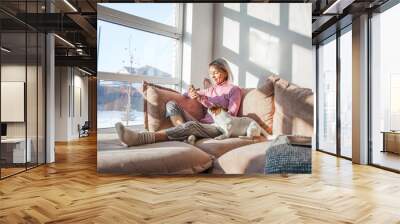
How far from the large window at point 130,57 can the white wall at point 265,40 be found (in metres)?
0.76

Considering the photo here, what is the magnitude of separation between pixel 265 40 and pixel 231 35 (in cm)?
52

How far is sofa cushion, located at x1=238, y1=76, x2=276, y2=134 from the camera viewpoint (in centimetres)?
525

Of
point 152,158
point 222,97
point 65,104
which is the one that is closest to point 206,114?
point 222,97

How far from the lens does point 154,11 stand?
534cm

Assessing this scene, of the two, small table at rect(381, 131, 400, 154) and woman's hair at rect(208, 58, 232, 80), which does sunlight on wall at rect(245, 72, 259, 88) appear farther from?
small table at rect(381, 131, 400, 154)

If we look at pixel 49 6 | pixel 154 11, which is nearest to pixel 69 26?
pixel 49 6

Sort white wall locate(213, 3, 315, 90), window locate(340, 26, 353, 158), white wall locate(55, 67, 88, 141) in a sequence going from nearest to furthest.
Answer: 1. white wall locate(213, 3, 315, 90)
2. window locate(340, 26, 353, 158)
3. white wall locate(55, 67, 88, 141)

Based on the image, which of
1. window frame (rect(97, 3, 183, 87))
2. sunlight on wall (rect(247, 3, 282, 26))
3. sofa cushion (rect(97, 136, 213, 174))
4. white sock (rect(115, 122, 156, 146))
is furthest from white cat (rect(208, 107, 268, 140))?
sunlight on wall (rect(247, 3, 282, 26))

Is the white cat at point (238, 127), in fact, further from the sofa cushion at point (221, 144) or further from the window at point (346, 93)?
the window at point (346, 93)

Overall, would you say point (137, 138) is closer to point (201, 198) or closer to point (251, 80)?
point (201, 198)

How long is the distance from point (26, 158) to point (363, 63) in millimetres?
6391

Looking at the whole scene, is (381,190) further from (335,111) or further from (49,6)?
(49,6)

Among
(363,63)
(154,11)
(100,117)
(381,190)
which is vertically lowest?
(381,190)

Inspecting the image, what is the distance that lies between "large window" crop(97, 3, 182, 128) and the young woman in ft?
0.79
